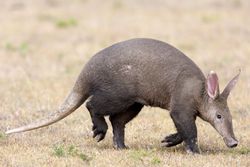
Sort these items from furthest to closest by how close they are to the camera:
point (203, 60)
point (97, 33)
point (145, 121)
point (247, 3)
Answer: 1. point (247, 3)
2. point (97, 33)
3. point (203, 60)
4. point (145, 121)

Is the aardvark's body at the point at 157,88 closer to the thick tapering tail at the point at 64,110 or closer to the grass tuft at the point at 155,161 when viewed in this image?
the thick tapering tail at the point at 64,110

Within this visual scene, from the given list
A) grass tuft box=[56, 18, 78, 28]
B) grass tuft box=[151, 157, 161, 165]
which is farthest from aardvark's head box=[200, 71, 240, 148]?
grass tuft box=[56, 18, 78, 28]

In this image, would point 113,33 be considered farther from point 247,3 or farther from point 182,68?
point 182,68

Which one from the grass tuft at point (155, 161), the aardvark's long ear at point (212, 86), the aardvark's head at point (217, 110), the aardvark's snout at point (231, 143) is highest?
the aardvark's long ear at point (212, 86)

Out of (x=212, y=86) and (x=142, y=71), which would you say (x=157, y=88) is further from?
(x=212, y=86)

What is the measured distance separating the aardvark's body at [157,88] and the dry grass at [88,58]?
0.39m

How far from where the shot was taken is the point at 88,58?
16.4 meters

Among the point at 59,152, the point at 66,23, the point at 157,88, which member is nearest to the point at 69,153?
the point at 59,152

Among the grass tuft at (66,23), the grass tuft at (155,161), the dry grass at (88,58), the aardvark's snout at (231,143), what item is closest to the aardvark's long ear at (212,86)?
the aardvark's snout at (231,143)

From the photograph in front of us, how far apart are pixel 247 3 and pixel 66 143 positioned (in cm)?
1413

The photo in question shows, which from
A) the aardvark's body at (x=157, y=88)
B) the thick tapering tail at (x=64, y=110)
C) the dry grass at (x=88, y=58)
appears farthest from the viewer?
the thick tapering tail at (x=64, y=110)

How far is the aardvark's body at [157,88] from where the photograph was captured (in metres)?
9.16

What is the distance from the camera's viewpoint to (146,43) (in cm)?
942

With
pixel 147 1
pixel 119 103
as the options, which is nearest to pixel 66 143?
pixel 119 103
